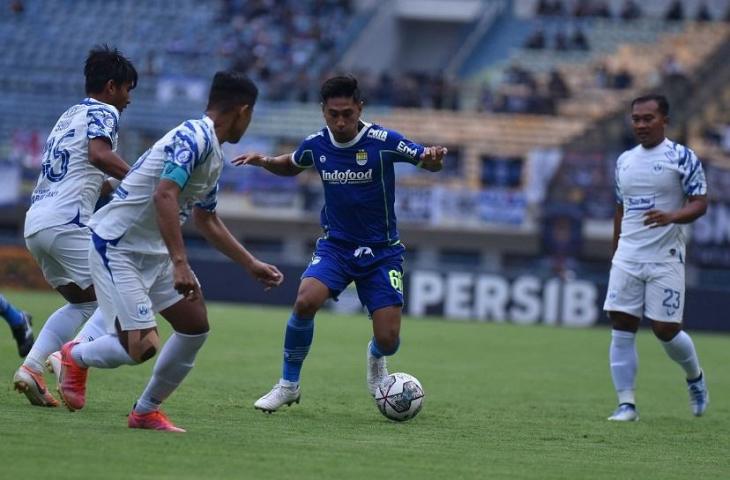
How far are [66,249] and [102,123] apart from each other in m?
0.89

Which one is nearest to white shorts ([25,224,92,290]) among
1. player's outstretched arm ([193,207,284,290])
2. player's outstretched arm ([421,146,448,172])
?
player's outstretched arm ([193,207,284,290])

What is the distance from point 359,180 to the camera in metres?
9.84

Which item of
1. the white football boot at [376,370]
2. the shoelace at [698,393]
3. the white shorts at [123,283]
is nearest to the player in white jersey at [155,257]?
the white shorts at [123,283]

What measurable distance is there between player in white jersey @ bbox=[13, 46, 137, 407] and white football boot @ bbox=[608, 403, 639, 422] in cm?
420

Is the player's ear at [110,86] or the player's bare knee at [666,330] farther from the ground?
the player's ear at [110,86]

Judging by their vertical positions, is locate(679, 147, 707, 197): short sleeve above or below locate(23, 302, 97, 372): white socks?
above

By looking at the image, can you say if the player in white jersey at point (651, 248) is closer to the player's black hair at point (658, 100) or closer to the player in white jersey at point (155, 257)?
the player's black hair at point (658, 100)

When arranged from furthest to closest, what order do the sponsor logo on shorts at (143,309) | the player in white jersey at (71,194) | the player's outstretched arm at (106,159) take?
1. the player in white jersey at (71,194)
2. the player's outstretched arm at (106,159)
3. the sponsor logo on shorts at (143,309)

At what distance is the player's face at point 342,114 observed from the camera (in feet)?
31.4

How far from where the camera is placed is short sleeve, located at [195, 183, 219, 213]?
798 centimetres

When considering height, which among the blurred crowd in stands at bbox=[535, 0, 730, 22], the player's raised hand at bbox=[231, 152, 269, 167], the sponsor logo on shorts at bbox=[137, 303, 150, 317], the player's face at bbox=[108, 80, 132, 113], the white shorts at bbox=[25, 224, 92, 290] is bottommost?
the sponsor logo on shorts at bbox=[137, 303, 150, 317]

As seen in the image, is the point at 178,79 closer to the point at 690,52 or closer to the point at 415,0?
the point at 415,0

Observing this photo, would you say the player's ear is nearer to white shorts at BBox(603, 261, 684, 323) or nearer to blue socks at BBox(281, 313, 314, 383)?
blue socks at BBox(281, 313, 314, 383)

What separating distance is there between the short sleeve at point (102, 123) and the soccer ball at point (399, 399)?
8.62ft
